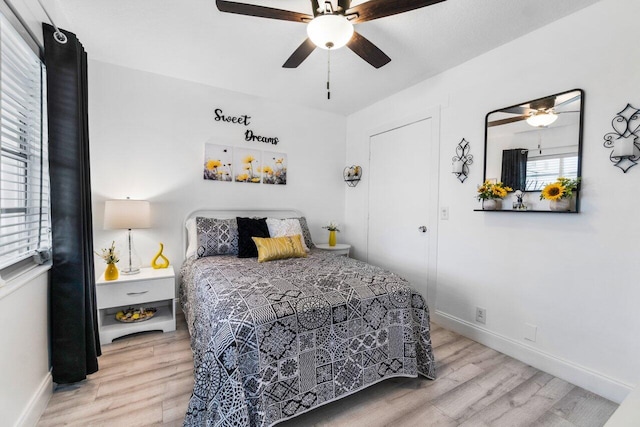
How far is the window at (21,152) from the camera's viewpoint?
1.39 m

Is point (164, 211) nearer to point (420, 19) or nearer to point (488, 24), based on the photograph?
point (420, 19)

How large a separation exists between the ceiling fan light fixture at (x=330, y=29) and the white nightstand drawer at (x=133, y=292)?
89.3 inches

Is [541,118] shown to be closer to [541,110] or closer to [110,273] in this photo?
[541,110]

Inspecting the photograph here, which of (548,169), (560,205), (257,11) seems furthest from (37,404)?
(548,169)

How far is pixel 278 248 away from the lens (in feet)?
8.61

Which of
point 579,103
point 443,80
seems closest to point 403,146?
point 443,80

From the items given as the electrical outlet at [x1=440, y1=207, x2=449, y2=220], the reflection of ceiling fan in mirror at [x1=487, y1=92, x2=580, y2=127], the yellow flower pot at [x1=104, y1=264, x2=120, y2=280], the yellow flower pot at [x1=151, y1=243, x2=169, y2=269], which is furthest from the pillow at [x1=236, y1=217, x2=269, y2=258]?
the reflection of ceiling fan in mirror at [x1=487, y1=92, x2=580, y2=127]

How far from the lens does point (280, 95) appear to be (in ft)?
11.1

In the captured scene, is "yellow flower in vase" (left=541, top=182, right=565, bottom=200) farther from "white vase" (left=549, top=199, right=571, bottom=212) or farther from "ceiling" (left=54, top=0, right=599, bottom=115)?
"ceiling" (left=54, top=0, right=599, bottom=115)

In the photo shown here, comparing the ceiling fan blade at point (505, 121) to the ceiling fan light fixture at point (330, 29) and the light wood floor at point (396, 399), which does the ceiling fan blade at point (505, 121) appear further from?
the light wood floor at point (396, 399)

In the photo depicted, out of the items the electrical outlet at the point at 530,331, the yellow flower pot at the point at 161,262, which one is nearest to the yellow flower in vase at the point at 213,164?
the yellow flower pot at the point at 161,262

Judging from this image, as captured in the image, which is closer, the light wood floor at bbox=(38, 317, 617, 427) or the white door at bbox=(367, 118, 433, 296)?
the light wood floor at bbox=(38, 317, 617, 427)

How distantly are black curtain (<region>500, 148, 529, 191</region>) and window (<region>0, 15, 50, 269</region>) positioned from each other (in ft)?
10.2

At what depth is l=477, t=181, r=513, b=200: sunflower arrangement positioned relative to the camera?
226 cm
